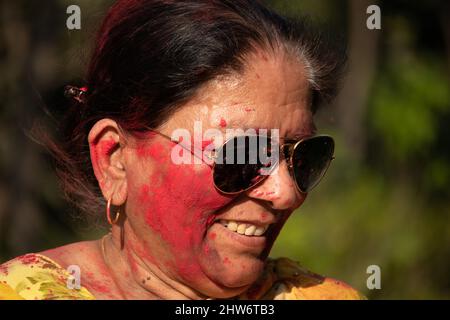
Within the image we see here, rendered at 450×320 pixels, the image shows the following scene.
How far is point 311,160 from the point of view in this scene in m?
2.87

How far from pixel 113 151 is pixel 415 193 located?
17.3ft

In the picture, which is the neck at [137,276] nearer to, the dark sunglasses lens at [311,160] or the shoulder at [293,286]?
the shoulder at [293,286]

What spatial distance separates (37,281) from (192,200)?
54 cm

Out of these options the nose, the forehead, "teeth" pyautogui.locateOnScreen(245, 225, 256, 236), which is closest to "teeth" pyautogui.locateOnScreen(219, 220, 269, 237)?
"teeth" pyautogui.locateOnScreen(245, 225, 256, 236)

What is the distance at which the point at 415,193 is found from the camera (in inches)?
302

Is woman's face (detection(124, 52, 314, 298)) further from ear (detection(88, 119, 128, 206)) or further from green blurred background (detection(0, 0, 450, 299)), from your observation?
green blurred background (detection(0, 0, 450, 299))

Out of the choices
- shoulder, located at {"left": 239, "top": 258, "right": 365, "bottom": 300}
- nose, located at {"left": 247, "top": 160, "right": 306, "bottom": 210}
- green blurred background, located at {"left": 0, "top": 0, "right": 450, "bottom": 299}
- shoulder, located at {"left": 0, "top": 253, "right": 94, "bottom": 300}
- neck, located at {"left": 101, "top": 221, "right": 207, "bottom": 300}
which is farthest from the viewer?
green blurred background, located at {"left": 0, "top": 0, "right": 450, "bottom": 299}

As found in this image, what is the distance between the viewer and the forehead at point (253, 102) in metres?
2.64

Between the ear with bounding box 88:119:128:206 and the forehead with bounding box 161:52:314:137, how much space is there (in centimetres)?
20

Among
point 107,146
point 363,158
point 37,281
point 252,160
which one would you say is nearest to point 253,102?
point 252,160

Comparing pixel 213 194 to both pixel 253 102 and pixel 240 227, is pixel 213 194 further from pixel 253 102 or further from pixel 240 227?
pixel 253 102

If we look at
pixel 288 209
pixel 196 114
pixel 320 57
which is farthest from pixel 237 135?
pixel 320 57

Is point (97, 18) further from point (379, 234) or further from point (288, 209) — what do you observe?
point (379, 234)

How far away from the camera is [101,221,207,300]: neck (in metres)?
2.86
